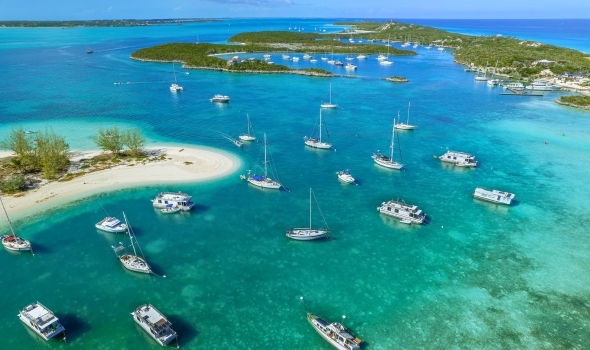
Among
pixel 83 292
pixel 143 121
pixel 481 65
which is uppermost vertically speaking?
Answer: pixel 481 65

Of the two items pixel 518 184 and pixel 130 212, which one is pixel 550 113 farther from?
pixel 130 212

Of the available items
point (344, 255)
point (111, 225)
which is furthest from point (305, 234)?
point (111, 225)

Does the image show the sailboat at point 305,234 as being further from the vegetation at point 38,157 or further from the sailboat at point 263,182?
the vegetation at point 38,157

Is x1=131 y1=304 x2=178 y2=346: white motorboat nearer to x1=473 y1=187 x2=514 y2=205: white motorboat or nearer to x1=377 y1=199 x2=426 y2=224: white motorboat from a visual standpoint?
x1=377 y1=199 x2=426 y2=224: white motorboat

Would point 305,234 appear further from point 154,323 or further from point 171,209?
point 154,323

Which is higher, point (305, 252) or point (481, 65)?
point (481, 65)

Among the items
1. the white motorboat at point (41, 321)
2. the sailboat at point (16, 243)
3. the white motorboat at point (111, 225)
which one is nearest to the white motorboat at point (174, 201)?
the white motorboat at point (111, 225)

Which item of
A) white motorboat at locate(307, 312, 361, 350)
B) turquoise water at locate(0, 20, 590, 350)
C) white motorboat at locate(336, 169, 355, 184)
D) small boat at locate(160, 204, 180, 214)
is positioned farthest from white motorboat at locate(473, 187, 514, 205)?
small boat at locate(160, 204, 180, 214)

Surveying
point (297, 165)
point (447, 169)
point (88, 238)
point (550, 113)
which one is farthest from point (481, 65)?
point (88, 238)
